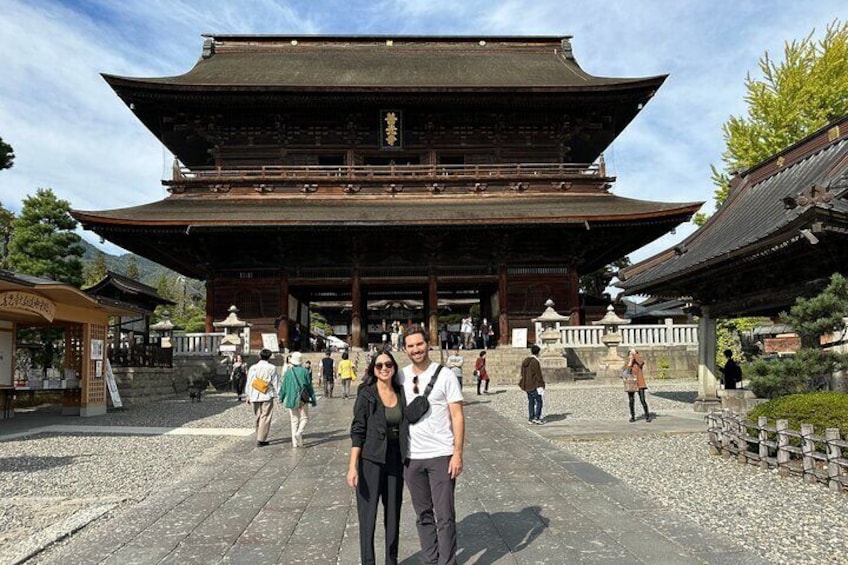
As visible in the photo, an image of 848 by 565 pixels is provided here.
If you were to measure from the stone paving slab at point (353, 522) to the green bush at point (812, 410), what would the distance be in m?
2.44

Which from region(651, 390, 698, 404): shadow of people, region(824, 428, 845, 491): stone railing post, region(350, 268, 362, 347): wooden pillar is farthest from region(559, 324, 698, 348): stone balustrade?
region(824, 428, 845, 491): stone railing post

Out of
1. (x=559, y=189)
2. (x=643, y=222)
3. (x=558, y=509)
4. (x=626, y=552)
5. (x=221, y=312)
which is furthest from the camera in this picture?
(x=559, y=189)

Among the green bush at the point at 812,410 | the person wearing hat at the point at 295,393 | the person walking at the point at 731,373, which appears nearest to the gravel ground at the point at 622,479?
the green bush at the point at 812,410

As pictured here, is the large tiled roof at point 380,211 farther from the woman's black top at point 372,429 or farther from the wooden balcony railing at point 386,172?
the woman's black top at point 372,429

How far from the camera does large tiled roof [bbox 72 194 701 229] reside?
2231 centimetres

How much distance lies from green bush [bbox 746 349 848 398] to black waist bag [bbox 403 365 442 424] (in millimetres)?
6797

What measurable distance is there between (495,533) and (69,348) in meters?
13.5

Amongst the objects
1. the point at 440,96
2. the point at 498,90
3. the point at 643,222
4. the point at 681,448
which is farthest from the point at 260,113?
the point at 681,448

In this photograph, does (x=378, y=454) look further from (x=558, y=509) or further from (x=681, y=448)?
(x=681, y=448)

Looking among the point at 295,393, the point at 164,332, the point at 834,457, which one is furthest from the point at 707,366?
the point at 164,332

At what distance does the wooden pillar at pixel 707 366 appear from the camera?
1371cm

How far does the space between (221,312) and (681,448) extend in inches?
754

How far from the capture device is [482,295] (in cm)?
2928

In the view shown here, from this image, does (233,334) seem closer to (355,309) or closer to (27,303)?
(355,309)
